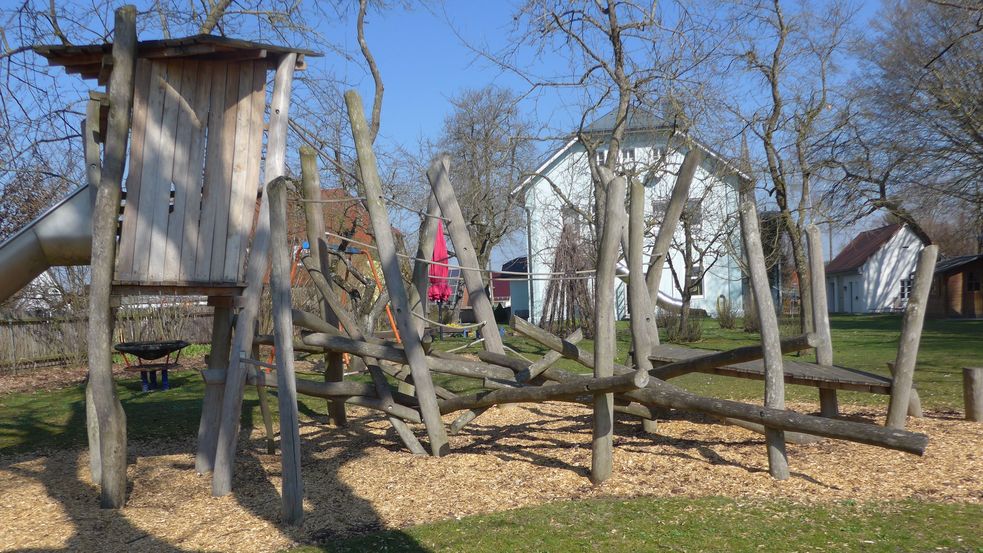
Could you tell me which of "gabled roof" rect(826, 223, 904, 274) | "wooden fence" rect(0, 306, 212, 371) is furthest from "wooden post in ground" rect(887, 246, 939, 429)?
"gabled roof" rect(826, 223, 904, 274)

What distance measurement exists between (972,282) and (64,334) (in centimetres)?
3764

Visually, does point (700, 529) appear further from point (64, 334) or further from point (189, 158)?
point (64, 334)

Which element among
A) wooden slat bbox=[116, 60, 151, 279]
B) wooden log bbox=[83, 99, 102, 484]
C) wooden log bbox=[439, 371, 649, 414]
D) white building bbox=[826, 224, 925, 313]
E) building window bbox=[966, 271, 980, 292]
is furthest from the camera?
white building bbox=[826, 224, 925, 313]

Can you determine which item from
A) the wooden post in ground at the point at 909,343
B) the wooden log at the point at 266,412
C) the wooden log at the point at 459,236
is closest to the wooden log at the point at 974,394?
the wooden post in ground at the point at 909,343

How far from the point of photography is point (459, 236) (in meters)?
7.76

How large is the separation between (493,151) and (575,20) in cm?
1429

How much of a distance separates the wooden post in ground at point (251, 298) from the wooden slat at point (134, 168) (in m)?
0.93

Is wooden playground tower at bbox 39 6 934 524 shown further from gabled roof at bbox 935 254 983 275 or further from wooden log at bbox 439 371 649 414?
gabled roof at bbox 935 254 983 275

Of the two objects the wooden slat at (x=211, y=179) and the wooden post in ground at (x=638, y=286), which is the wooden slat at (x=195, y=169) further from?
the wooden post in ground at (x=638, y=286)

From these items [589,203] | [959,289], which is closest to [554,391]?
[589,203]

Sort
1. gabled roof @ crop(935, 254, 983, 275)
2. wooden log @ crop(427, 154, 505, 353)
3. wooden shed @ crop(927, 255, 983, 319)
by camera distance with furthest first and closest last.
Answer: wooden shed @ crop(927, 255, 983, 319)
gabled roof @ crop(935, 254, 983, 275)
wooden log @ crop(427, 154, 505, 353)

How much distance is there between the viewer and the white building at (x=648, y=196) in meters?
16.0

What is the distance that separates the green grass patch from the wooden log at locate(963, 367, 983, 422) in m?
3.33

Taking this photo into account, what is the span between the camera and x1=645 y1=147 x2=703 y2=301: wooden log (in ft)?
22.9
